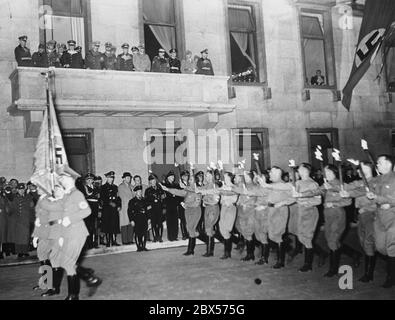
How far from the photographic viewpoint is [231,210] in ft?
32.7

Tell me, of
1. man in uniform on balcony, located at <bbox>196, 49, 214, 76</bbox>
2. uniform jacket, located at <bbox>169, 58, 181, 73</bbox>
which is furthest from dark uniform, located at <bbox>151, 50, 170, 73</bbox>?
man in uniform on balcony, located at <bbox>196, 49, 214, 76</bbox>

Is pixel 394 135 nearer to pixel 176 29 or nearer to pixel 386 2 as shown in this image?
pixel 386 2

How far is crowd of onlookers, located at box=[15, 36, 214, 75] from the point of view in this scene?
482 inches

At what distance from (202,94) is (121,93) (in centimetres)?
255

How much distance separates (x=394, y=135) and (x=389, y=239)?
12592 millimetres

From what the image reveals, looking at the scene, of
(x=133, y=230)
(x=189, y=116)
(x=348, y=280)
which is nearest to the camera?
(x=348, y=280)

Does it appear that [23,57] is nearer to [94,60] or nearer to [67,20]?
[94,60]

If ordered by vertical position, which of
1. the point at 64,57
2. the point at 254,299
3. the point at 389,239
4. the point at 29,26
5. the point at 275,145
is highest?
the point at 29,26

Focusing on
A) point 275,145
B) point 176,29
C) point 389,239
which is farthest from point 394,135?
point 389,239

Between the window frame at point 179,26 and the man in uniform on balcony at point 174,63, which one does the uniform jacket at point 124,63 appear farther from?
the window frame at point 179,26

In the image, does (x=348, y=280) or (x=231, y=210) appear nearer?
(x=348, y=280)

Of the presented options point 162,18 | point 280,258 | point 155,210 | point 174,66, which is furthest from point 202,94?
point 280,258

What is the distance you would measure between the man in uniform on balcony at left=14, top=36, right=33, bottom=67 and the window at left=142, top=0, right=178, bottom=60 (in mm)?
4126

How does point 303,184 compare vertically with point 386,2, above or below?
below
